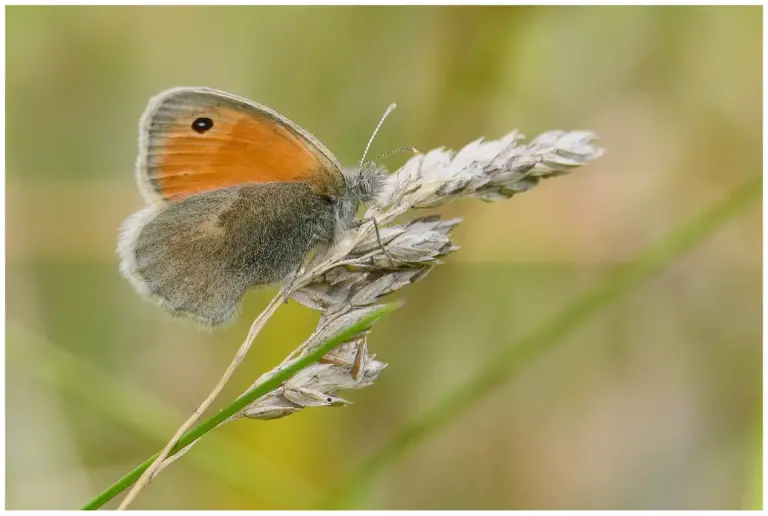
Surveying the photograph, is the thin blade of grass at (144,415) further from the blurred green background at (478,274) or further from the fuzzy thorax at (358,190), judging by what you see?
the fuzzy thorax at (358,190)

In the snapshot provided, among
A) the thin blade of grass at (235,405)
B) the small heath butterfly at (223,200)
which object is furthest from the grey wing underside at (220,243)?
the thin blade of grass at (235,405)

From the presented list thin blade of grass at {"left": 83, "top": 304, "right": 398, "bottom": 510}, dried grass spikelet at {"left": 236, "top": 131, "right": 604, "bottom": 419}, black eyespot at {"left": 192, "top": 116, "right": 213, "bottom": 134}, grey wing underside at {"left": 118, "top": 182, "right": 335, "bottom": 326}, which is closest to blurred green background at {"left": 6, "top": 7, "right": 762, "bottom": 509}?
grey wing underside at {"left": 118, "top": 182, "right": 335, "bottom": 326}

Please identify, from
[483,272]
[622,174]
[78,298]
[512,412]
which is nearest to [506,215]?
[483,272]

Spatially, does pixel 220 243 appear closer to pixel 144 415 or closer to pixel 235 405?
pixel 144 415

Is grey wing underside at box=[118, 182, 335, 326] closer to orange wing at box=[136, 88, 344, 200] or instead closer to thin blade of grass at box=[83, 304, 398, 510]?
orange wing at box=[136, 88, 344, 200]

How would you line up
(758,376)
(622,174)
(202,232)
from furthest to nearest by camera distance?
(622,174), (758,376), (202,232)

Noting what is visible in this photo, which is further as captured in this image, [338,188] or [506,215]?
[506,215]

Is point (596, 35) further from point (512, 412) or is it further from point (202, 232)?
point (202, 232)
